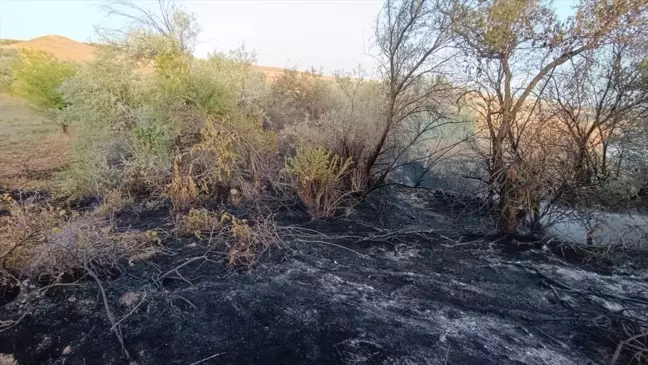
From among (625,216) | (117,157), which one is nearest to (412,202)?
(625,216)

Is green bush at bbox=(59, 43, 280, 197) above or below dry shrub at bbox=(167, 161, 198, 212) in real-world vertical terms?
above

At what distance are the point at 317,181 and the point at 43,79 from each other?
10711 mm

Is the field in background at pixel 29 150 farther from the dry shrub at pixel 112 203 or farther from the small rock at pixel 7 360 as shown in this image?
the small rock at pixel 7 360

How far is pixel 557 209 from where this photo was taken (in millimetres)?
6004

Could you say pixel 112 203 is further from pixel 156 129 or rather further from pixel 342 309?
pixel 342 309

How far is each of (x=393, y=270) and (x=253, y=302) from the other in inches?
78.5

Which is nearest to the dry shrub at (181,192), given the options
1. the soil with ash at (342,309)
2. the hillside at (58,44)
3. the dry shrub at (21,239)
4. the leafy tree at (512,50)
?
the soil with ash at (342,309)

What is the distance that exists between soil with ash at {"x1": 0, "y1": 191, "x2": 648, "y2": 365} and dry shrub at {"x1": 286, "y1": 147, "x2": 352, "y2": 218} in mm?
1322

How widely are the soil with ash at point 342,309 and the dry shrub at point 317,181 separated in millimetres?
1322

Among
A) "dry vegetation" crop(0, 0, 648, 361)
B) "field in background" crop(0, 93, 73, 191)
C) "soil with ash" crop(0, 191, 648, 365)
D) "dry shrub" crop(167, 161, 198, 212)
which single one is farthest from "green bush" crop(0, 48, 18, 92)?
"soil with ash" crop(0, 191, 648, 365)

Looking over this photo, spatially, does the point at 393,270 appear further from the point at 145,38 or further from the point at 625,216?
the point at 145,38

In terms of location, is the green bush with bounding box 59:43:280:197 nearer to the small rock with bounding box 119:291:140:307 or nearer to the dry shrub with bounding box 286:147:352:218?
the dry shrub with bounding box 286:147:352:218

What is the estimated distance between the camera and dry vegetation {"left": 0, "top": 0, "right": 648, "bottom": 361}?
5.11 meters

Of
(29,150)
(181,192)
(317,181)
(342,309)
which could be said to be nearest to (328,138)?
(317,181)
